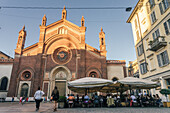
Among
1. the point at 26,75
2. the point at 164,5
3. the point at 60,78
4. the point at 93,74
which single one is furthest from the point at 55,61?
the point at 164,5

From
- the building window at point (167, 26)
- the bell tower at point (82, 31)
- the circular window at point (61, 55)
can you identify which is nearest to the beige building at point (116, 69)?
the bell tower at point (82, 31)

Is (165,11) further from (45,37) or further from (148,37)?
(45,37)

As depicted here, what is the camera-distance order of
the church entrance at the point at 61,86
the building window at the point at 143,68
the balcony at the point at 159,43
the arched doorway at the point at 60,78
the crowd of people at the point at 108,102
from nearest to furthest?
the crowd of people at the point at 108,102 < the balcony at the point at 159,43 < the building window at the point at 143,68 < the church entrance at the point at 61,86 < the arched doorway at the point at 60,78

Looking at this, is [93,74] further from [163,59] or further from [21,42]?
[21,42]

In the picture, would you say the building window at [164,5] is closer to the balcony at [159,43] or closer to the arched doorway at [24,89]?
the balcony at [159,43]

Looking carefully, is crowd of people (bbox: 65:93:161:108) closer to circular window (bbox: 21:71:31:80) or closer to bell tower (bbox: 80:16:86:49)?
bell tower (bbox: 80:16:86:49)

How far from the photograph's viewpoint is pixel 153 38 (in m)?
17.2

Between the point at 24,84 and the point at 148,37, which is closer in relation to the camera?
the point at 148,37

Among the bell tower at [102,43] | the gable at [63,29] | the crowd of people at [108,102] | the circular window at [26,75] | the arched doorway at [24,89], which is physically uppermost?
the gable at [63,29]

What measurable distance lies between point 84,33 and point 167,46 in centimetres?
1539

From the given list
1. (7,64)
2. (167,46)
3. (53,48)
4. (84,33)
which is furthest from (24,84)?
(167,46)

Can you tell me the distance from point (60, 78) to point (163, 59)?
1727 centimetres

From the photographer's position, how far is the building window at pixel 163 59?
14.5 m

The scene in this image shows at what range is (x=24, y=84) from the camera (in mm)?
22578
